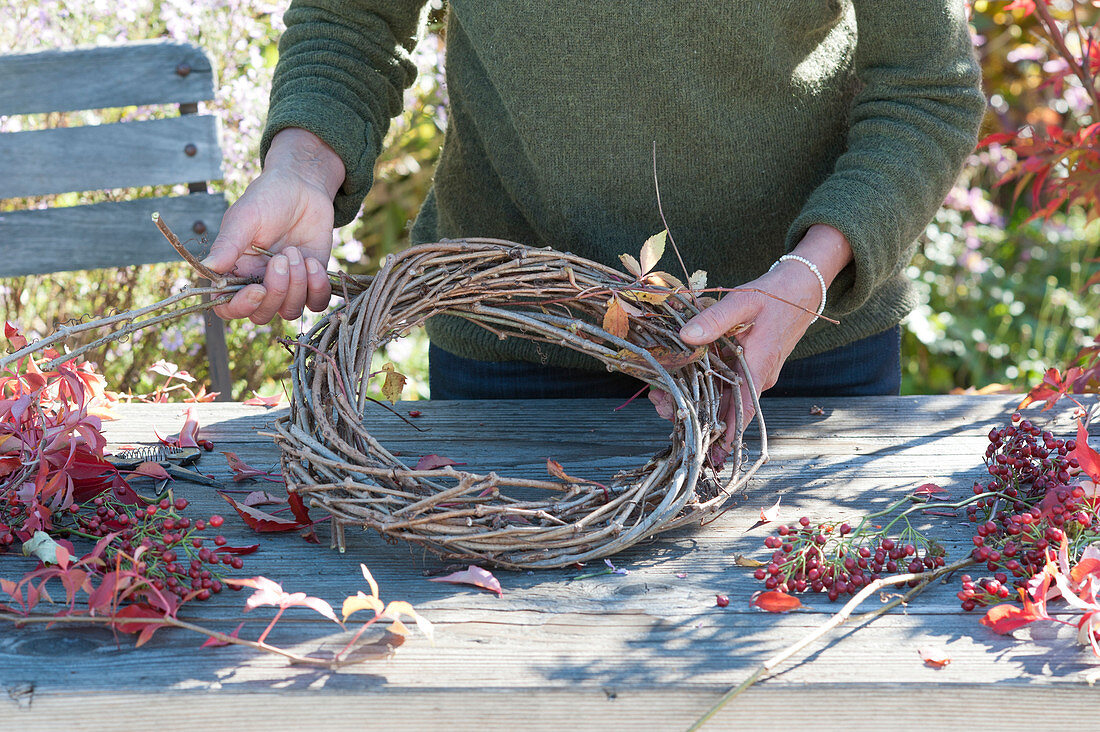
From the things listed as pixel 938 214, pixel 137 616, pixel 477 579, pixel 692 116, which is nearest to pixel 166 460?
pixel 137 616

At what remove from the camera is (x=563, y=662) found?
2.59ft

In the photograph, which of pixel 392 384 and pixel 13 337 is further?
pixel 392 384

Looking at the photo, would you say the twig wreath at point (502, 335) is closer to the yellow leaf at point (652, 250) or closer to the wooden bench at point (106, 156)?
the yellow leaf at point (652, 250)

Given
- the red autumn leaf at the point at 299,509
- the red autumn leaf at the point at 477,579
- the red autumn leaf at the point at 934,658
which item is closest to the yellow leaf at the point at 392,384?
the red autumn leaf at the point at 299,509

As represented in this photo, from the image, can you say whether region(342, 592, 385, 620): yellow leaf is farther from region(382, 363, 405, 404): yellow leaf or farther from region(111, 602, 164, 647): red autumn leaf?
region(382, 363, 405, 404): yellow leaf

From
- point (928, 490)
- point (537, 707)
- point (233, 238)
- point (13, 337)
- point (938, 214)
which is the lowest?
point (537, 707)

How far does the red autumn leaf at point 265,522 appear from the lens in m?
1.02


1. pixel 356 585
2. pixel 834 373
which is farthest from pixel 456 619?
pixel 834 373

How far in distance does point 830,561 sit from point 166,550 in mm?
629

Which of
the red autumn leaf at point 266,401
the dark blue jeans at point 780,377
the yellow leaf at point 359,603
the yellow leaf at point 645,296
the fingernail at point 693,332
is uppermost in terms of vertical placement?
the yellow leaf at point 645,296

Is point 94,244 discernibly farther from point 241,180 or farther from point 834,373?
point 834,373

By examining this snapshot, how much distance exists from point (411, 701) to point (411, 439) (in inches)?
24.8

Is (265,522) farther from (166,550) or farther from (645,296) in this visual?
(645,296)

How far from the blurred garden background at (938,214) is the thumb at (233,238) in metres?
1.07
